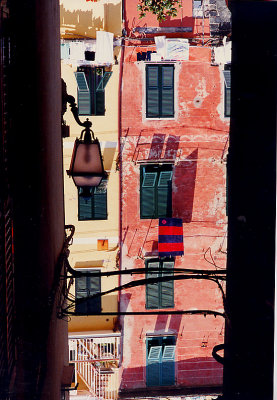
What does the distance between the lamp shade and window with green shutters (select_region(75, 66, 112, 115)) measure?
7755 mm

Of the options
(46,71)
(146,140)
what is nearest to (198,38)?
(146,140)

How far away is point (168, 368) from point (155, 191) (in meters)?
5.94

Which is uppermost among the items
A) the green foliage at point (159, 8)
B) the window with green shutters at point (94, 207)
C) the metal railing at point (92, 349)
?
the green foliage at point (159, 8)

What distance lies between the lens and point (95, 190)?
41.7 ft

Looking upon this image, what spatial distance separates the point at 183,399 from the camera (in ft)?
44.2

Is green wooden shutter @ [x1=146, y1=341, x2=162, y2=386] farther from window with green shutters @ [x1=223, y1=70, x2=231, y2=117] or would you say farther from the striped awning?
window with green shutters @ [x1=223, y1=70, x2=231, y2=117]

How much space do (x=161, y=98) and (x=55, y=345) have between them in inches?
352

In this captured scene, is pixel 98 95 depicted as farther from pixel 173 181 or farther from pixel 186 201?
pixel 186 201

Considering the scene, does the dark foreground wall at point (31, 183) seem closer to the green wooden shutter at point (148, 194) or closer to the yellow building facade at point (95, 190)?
the yellow building facade at point (95, 190)

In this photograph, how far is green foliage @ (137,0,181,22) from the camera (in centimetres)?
1180

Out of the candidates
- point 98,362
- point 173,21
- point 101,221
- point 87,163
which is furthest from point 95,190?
point 87,163

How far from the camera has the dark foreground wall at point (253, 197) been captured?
3.65 m

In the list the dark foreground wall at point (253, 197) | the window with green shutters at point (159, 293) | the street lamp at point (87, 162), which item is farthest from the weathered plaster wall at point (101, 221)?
the dark foreground wall at point (253, 197)

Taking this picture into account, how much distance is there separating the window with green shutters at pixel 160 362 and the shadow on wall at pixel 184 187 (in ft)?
13.6
